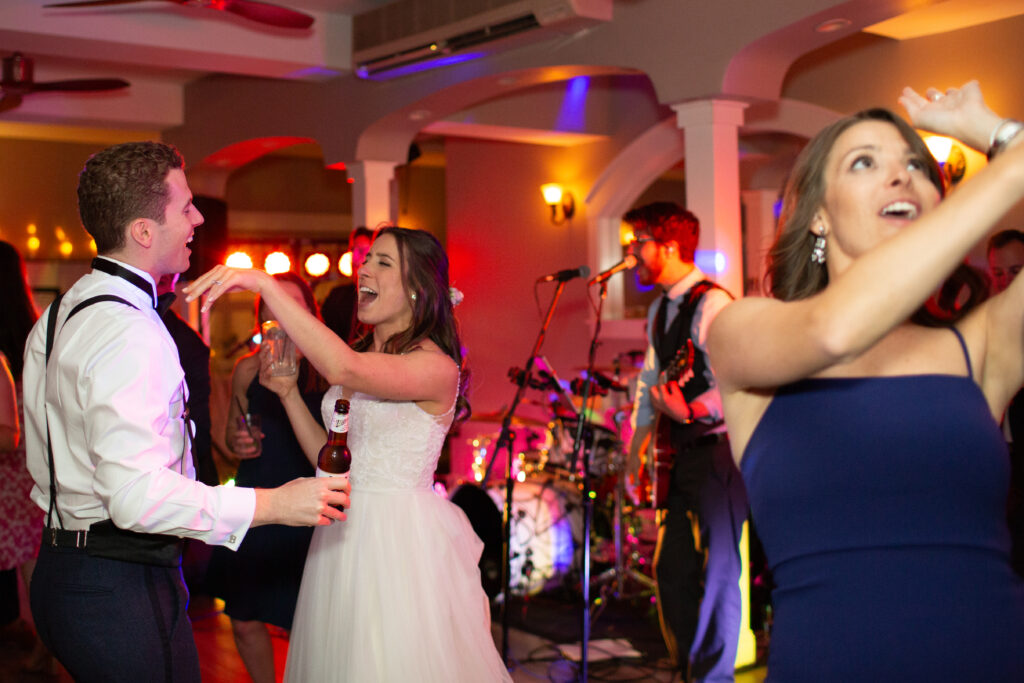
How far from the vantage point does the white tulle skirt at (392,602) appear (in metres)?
2.61

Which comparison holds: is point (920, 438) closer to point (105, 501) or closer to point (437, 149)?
point (105, 501)

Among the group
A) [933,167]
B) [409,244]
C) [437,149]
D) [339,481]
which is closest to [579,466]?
[409,244]

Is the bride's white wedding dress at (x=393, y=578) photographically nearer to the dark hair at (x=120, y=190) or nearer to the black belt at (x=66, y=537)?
the black belt at (x=66, y=537)

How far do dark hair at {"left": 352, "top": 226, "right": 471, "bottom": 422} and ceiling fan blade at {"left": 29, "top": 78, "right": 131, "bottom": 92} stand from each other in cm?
518

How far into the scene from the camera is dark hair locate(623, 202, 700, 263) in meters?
4.23

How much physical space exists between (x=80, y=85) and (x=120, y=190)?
5952 mm

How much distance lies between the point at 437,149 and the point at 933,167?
35.2 feet

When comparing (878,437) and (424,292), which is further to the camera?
(424,292)

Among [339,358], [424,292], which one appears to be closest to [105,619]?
[339,358]

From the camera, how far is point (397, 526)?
9.11ft

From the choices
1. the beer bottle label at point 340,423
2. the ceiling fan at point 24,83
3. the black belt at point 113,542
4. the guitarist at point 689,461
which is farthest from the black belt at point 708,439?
the ceiling fan at point 24,83

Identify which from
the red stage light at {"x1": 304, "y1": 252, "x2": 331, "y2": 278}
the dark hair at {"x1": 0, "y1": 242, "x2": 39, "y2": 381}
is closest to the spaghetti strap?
the dark hair at {"x1": 0, "y1": 242, "x2": 39, "y2": 381}

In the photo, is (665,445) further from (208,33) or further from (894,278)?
(208,33)

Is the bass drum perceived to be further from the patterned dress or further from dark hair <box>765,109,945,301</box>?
dark hair <box>765,109,945,301</box>
